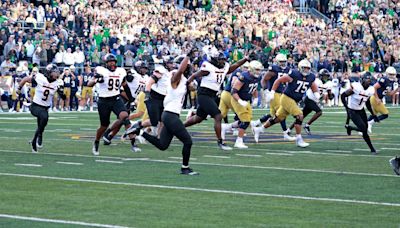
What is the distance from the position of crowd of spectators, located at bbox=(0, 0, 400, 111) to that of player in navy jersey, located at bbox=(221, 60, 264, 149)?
1070 cm

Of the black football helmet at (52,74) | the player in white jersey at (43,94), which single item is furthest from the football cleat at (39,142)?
the black football helmet at (52,74)

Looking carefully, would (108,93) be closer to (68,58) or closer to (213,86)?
(213,86)

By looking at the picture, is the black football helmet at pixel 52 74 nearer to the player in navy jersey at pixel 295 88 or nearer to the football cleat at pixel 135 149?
the football cleat at pixel 135 149

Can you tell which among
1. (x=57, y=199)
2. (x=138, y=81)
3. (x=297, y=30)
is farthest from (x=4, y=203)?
(x=297, y=30)

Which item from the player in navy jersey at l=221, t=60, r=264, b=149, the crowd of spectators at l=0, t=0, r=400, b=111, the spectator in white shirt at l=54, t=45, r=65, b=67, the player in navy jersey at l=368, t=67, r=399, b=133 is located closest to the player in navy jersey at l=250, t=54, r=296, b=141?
the player in navy jersey at l=221, t=60, r=264, b=149

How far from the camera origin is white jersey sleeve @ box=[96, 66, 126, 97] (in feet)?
57.7

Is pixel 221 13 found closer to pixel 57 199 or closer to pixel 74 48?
pixel 74 48

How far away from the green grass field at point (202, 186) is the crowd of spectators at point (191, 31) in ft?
43.5

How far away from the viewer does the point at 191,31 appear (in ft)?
131

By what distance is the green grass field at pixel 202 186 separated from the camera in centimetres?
1045

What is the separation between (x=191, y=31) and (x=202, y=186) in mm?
27256

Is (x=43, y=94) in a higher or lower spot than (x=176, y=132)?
higher

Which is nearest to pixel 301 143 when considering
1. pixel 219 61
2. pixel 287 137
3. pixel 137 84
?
pixel 287 137

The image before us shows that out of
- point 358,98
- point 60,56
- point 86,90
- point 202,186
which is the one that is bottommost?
point 86,90
